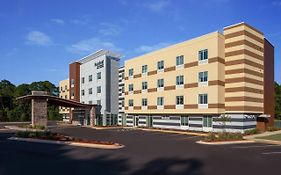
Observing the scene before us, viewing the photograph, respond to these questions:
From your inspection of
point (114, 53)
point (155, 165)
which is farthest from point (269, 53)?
point (155, 165)

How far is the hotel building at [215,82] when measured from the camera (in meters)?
36.2

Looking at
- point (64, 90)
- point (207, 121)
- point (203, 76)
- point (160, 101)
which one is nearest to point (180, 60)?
point (203, 76)

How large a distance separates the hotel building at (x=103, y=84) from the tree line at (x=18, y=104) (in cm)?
2012

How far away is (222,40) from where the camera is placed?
37.6m

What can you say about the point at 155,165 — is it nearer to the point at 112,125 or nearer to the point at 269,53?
the point at 269,53

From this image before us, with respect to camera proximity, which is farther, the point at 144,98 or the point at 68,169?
the point at 144,98

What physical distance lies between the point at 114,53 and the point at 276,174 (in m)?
48.2

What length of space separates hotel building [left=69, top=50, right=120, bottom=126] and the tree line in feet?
66.0

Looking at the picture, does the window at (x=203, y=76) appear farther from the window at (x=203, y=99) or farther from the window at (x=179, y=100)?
the window at (x=179, y=100)

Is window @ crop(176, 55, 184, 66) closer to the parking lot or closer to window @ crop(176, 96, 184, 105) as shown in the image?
window @ crop(176, 96, 184, 105)

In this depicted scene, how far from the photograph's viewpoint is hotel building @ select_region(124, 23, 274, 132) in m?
36.2

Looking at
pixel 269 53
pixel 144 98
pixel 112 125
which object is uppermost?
pixel 269 53

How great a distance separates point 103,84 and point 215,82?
26798 mm

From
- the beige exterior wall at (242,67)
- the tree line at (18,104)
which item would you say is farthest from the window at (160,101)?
the tree line at (18,104)
